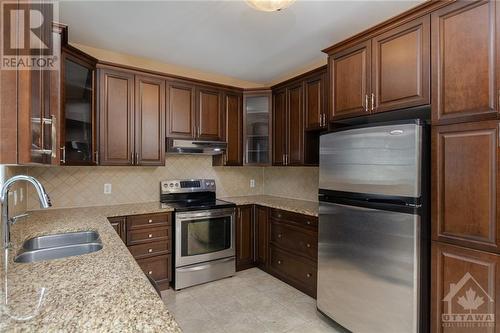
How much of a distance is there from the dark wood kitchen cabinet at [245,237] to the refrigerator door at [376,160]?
146 centimetres

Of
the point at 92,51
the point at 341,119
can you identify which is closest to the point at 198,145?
the point at 92,51

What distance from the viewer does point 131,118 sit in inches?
115

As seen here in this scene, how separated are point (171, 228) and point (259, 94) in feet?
6.98

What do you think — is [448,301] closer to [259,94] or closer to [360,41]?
[360,41]

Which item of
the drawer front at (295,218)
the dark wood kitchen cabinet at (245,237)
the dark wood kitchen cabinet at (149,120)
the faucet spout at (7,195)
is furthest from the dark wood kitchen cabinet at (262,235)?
the faucet spout at (7,195)

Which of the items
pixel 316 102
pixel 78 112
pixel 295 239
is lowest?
pixel 295 239

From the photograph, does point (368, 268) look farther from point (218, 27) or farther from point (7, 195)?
point (218, 27)

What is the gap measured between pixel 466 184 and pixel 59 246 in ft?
8.54

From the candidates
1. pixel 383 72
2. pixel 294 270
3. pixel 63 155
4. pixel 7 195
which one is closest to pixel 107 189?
pixel 63 155

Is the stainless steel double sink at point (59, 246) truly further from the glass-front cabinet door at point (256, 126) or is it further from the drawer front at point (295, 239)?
the glass-front cabinet door at point (256, 126)

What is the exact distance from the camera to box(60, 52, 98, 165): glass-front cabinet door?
2393mm

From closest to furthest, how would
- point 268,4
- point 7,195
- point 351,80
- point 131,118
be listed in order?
point 7,195 → point 268,4 → point 351,80 → point 131,118

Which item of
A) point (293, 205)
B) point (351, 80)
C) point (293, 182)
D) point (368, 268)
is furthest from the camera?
point (293, 182)

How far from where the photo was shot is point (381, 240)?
72.8 inches
